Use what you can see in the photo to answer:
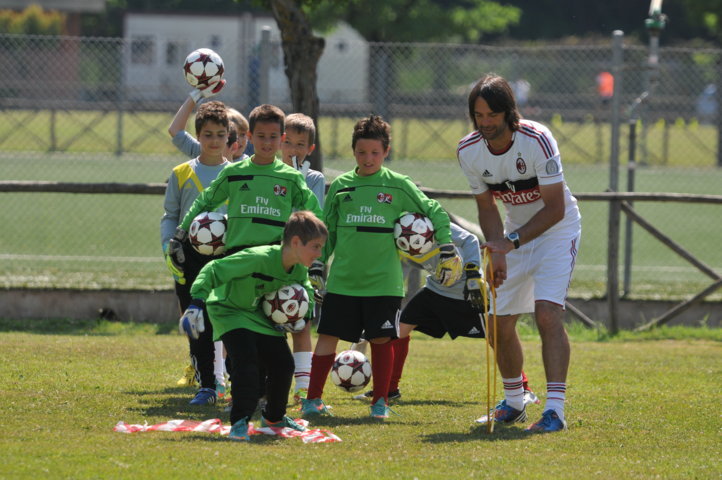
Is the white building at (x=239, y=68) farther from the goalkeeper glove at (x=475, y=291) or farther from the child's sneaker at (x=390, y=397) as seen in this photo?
the goalkeeper glove at (x=475, y=291)

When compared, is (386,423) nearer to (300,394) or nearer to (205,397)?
(300,394)

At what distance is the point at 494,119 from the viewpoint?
6.43 metres

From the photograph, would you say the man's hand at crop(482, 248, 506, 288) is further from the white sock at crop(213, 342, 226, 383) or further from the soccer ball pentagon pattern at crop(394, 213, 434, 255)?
the white sock at crop(213, 342, 226, 383)

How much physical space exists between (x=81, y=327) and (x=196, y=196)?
4028 mm

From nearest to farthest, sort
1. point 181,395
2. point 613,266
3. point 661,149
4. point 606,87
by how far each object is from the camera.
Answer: point 181,395 → point 613,266 → point 661,149 → point 606,87

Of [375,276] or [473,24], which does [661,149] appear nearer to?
[473,24]

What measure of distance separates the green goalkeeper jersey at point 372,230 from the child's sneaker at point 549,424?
44.5 inches

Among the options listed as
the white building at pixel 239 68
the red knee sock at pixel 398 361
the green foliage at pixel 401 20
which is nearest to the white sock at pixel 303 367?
the red knee sock at pixel 398 361

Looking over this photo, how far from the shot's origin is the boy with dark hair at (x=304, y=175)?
701 centimetres

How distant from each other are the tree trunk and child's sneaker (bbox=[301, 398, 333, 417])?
4.85m

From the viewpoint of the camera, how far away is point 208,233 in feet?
21.7

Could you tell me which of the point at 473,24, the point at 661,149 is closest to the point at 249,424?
the point at 661,149

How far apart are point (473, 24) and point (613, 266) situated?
31695mm

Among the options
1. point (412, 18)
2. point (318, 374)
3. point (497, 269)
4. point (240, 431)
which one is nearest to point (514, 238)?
point (497, 269)
